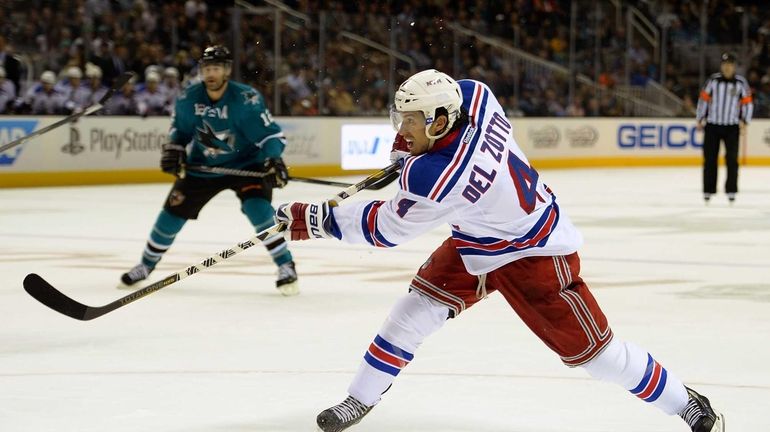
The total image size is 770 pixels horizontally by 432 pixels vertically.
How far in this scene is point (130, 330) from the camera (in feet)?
18.0

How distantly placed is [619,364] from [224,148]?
12.0 feet

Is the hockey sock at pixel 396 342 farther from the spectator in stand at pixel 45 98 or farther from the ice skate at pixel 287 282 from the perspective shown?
the spectator in stand at pixel 45 98

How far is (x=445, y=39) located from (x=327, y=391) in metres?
13.9

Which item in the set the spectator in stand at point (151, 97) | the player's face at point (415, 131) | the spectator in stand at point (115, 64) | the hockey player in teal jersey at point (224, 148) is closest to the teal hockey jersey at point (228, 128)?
the hockey player in teal jersey at point (224, 148)

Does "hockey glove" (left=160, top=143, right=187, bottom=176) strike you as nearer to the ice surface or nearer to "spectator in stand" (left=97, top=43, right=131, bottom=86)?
the ice surface

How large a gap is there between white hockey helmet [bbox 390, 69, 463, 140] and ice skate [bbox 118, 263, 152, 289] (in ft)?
12.1

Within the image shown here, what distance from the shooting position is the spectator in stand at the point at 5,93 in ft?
44.7

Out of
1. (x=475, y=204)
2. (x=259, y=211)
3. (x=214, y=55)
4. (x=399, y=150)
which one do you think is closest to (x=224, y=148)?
(x=259, y=211)

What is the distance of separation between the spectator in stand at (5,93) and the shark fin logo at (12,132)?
164 millimetres

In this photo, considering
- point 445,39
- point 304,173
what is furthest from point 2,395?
point 445,39

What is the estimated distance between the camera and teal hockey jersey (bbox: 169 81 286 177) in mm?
6668

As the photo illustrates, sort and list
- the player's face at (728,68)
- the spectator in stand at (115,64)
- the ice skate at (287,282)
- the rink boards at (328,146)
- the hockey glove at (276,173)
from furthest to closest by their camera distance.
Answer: the spectator in stand at (115,64), the rink boards at (328,146), the player's face at (728,68), the ice skate at (287,282), the hockey glove at (276,173)

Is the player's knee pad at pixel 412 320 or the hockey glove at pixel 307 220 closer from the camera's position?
the hockey glove at pixel 307 220

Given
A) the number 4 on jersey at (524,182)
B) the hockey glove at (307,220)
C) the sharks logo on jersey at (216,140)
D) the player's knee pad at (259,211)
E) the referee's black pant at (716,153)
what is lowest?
the referee's black pant at (716,153)
